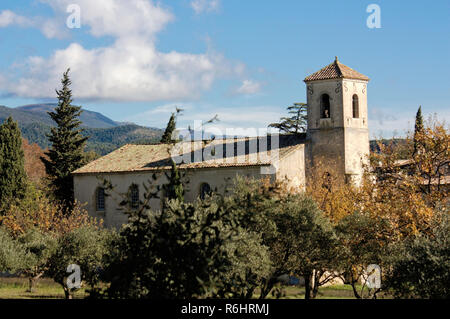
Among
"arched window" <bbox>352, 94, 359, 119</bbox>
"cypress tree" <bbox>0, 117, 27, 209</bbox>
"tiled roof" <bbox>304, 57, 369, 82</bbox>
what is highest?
"tiled roof" <bbox>304, 57, 369, 82</bbox>

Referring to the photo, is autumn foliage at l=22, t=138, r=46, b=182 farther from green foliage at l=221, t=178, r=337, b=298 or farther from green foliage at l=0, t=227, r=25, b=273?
green foliage at l=221, t=178, r=337, b=298

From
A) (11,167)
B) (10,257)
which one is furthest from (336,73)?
(11,167)

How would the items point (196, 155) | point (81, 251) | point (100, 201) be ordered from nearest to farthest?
point (81, 251) → point (196, 155) → point (100, 201)

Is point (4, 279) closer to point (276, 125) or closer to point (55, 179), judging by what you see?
point (55, 179)

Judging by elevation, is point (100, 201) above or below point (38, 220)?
above

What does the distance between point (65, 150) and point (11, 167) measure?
5823 mm

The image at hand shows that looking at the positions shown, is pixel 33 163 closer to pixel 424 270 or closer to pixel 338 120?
pixel 338 120

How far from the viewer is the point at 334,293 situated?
28922 millimetres

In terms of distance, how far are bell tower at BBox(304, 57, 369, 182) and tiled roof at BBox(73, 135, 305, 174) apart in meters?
1.43

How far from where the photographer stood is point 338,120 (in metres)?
33.8

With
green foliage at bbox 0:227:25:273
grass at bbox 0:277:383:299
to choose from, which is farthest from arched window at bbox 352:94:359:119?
green foliage at bbox 0:227:25:273

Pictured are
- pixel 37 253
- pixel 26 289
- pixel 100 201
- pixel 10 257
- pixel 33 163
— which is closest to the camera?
pixel 10 257

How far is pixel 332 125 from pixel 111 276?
28509 mm

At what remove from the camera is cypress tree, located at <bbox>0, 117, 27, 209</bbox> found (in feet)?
131
